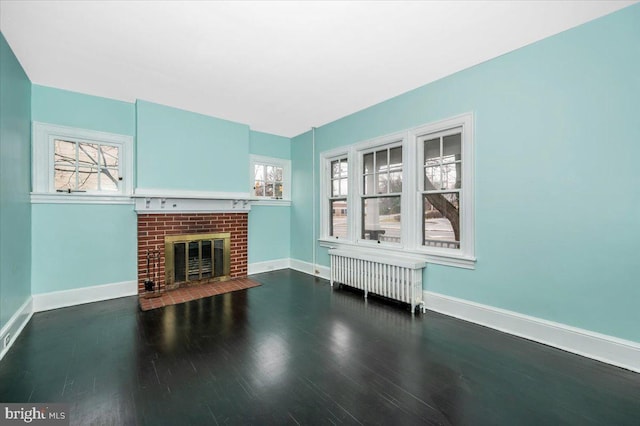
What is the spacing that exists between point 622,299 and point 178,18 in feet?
14.3

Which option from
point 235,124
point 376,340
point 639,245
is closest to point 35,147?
point 235,124

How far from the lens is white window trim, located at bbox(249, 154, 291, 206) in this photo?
541 cm

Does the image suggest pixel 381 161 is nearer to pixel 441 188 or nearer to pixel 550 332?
pixel 441 188

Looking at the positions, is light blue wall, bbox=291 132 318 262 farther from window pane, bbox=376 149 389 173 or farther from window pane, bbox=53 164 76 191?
window pane, bbox=53 164 76 191

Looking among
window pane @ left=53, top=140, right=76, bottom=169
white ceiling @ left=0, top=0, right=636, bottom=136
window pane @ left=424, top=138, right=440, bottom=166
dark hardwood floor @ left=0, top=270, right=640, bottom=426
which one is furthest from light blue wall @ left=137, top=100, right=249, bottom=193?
window pane @ left=424, top=138, right=440, bottom=166

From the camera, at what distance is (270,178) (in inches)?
225

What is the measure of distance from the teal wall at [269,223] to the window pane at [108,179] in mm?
2031

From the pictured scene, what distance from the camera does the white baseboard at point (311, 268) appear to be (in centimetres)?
500

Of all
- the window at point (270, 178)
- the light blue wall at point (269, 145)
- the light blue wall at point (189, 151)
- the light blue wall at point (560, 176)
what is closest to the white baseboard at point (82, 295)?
the light blue wall at point (189, 151)

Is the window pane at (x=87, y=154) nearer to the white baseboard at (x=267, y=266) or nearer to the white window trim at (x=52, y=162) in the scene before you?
the white window trim at (x=52, y=162)

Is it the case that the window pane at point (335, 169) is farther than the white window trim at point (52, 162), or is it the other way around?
the window pane at point (335, 169)

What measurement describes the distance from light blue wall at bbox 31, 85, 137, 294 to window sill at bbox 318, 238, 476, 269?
315cm

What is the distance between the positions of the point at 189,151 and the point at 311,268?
9.84 ft

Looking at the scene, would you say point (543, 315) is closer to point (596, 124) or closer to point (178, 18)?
point (596, 124)
